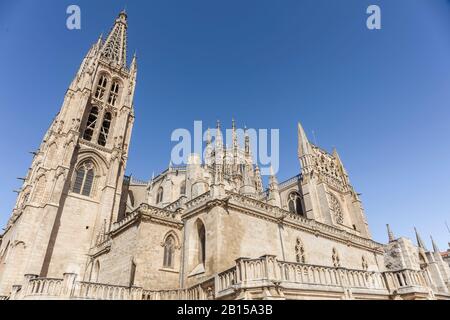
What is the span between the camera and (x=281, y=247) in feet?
54.3

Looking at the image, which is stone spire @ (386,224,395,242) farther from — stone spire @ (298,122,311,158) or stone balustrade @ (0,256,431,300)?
stone balustrade @ (0,256,431,300)

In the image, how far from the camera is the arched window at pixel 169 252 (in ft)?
51.5

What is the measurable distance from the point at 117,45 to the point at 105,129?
1477cm

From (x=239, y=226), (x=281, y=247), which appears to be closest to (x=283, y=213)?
(x=281, y=247)

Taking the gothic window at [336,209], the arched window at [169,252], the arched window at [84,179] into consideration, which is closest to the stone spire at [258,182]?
the gothic window at [336,209]

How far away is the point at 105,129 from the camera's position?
30812 millimetres

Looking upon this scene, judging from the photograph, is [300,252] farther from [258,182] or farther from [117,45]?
[117,45]

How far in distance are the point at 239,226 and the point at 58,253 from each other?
1537cm

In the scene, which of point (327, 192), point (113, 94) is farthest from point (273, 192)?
point (113, 94)

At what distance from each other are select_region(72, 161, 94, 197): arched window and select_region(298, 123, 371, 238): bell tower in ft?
70.0

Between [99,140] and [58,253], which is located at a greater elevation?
[99,140]
